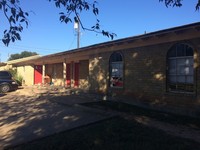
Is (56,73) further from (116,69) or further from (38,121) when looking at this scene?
(38,121)

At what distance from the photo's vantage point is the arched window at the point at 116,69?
557 inches

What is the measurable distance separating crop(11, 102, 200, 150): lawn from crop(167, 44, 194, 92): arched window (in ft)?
12.1

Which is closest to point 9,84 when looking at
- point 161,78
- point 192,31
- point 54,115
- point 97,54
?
point 97,54

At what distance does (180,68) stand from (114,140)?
554 cm

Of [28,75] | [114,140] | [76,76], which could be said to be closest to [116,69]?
[114,140]

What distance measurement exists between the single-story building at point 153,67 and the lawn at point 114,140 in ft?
12.1

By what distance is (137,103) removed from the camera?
12648 millimetres

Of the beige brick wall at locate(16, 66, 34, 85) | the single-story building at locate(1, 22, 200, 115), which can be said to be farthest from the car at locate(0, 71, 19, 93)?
the beige brick wall at locate(16, 66, 34, 85)

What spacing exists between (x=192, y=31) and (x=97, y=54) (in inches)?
280

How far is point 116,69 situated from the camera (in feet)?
47.6

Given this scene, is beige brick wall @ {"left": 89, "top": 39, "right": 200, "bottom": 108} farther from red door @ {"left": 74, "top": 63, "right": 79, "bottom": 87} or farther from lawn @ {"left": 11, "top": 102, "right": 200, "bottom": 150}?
red door @ {"left": 74, "top": 63, "right": 79, "bottom": 87}

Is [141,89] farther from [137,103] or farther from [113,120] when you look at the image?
[113,120]

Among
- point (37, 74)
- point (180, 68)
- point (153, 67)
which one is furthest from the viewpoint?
point (37, 74)

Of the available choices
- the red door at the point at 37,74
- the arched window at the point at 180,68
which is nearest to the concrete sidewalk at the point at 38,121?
the arched window at the point at 180,68
